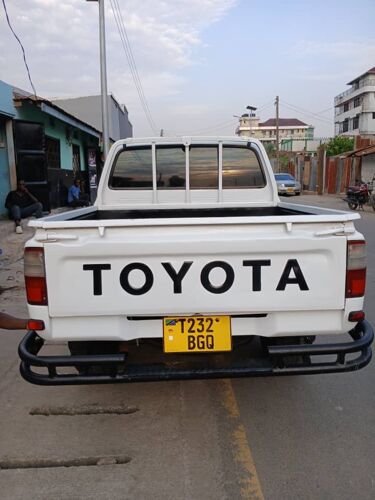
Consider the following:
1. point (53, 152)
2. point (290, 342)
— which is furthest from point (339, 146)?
point (290, 342)

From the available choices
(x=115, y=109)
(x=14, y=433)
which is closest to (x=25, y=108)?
(x=14, y=433)

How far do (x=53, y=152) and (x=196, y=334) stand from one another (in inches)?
541

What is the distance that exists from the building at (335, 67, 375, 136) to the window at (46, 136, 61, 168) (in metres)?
56.6

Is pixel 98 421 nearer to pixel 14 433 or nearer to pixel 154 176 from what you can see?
pixel 14 433

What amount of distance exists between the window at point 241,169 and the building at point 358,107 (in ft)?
211

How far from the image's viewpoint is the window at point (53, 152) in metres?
14.4

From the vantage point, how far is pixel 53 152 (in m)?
15.1

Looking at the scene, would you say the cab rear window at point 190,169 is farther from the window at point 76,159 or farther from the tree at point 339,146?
the tree at point 339,146

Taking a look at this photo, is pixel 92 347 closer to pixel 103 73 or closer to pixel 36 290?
pixel 36 290

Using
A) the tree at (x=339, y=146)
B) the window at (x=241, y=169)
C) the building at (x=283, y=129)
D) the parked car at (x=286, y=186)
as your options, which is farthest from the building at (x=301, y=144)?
the window at (x=241, y=169)

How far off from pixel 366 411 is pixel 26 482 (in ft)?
7.61

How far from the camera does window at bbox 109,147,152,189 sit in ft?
15.3

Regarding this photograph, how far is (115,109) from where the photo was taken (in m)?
32.0

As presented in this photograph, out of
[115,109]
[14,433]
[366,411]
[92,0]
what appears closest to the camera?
[14,433]
